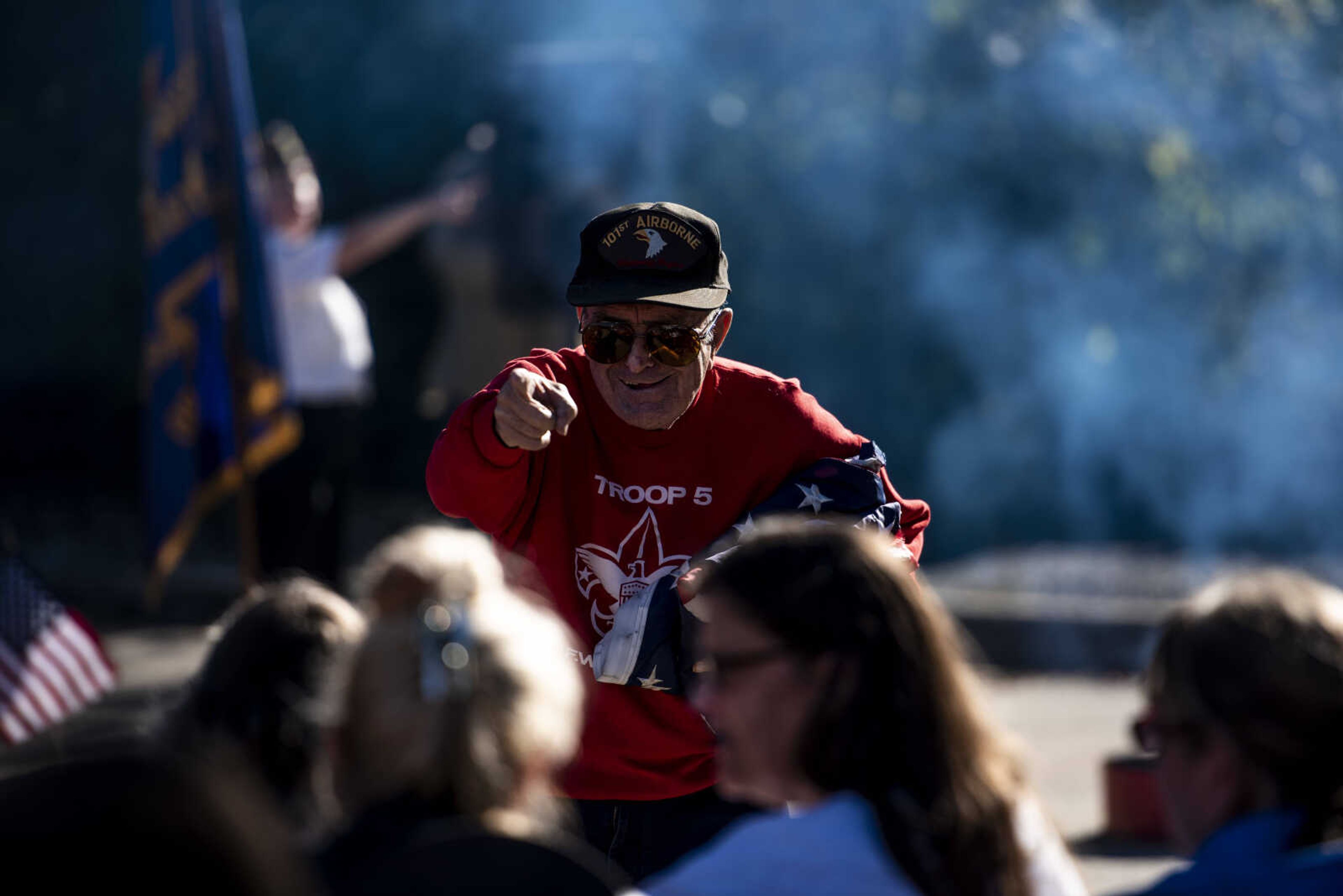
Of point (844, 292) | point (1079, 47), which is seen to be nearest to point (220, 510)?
point (844, 292)

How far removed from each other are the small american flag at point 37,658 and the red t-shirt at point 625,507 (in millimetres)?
1597

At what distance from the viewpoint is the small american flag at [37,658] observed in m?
4.39

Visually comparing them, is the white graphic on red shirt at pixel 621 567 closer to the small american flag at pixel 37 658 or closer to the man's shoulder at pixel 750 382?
the man's shoulder at pixel 750 382

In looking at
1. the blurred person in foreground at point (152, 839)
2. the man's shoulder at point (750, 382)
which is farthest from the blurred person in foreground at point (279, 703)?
the man's shoulder at point (750, 382)

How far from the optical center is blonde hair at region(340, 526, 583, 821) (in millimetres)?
1936

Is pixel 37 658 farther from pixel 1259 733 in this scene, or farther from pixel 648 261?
pixel 1259 733

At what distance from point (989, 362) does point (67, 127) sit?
20.8ft

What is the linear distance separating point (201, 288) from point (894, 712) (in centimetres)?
527

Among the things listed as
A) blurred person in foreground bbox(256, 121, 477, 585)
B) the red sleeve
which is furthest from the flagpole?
the red sleeve

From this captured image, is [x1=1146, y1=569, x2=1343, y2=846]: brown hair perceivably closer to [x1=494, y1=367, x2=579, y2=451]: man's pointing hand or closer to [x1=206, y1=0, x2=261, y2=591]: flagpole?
[x1=494, y1=367, x2=579, y2=451]: man's pointing hand

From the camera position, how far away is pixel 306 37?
1143 centimetres

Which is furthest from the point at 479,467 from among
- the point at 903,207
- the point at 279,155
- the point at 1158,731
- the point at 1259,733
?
the point at 903,207

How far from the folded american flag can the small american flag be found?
6.01 ft

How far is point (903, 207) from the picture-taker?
11.2 m
